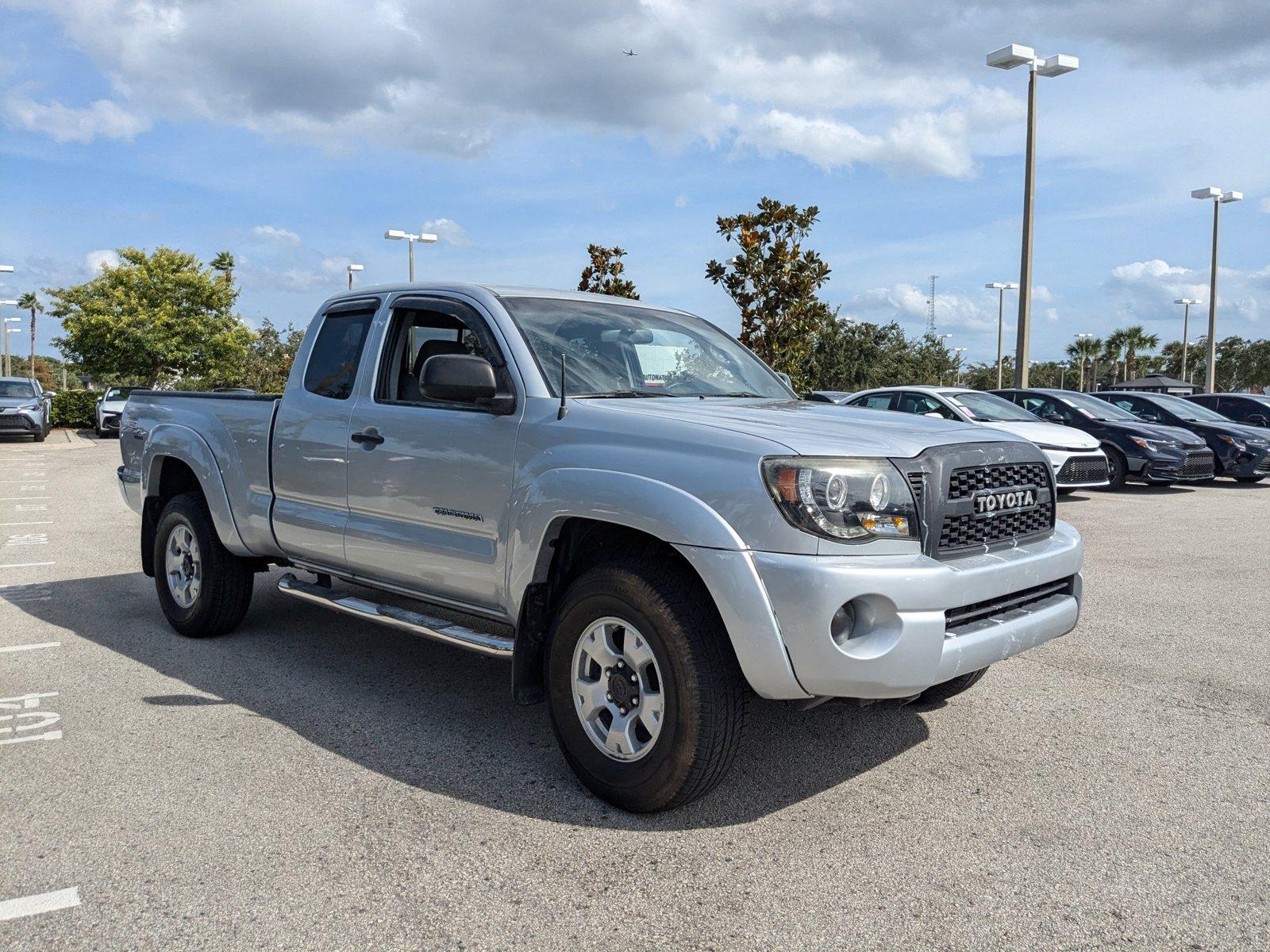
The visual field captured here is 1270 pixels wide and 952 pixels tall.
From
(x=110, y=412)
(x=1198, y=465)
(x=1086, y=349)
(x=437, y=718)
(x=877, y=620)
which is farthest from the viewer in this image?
(x=1086, y=349)

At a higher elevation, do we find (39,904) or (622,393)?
(622,393)

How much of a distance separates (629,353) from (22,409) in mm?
25959

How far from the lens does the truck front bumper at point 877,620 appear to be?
10.7 ft

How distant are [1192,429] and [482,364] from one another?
1585 centimetres

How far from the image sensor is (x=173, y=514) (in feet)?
20.3

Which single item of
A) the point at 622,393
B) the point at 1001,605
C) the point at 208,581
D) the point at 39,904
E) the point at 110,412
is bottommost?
the point at 39,904

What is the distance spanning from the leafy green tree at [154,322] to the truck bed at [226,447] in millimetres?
33537

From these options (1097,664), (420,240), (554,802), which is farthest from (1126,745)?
(420,240)

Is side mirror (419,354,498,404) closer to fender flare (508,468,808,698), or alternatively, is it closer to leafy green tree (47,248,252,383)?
fender flare (508,468,808,698)

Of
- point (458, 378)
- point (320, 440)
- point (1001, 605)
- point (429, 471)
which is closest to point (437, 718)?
point (429, 471)

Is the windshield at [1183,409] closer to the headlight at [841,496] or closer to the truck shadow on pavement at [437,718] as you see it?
the truck shadow on pavement at [437,718]

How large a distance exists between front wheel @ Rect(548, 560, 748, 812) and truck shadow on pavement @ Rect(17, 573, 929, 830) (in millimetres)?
176

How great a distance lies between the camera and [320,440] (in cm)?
514

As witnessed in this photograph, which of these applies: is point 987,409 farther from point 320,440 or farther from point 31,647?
point 31,647
